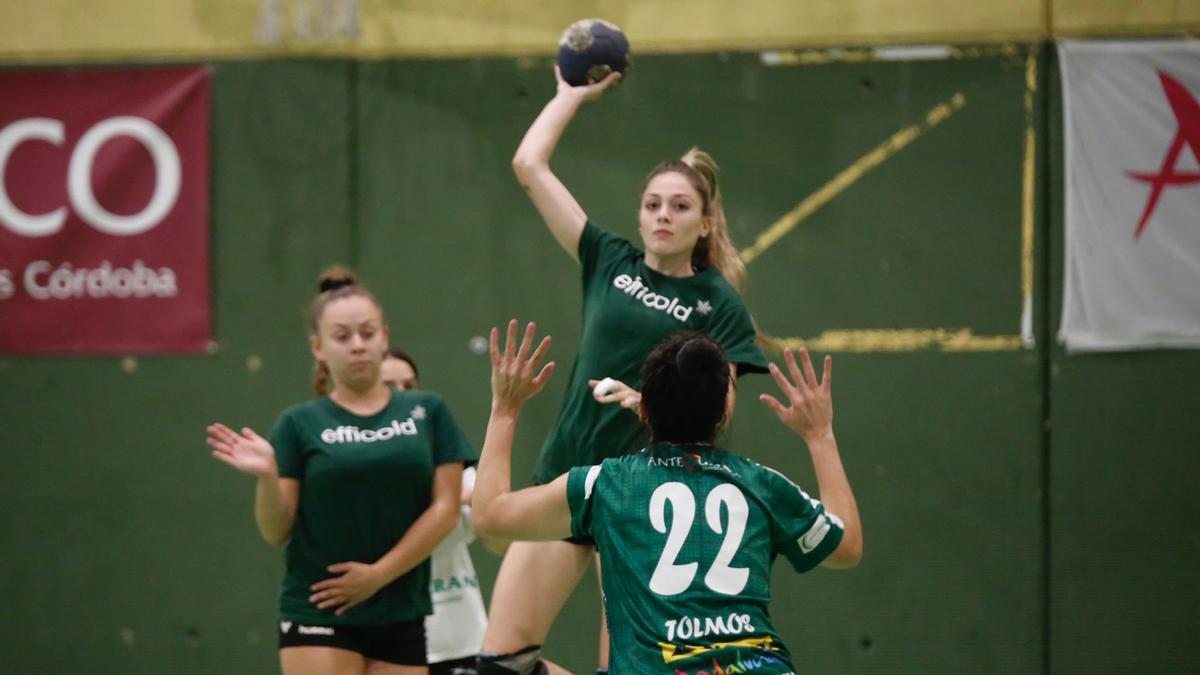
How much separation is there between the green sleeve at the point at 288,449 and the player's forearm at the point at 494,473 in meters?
1.39

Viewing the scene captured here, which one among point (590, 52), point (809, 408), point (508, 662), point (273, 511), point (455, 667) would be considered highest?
point (590, 52)

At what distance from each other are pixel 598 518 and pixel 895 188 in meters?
3.87

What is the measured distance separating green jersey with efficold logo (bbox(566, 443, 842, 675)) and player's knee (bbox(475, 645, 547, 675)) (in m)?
1.09

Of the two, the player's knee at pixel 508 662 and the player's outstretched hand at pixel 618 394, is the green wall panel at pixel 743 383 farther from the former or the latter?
the player's outstretched hand at pixel 618 394

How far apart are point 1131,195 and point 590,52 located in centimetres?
317

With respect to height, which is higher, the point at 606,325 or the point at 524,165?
the point at 524,165

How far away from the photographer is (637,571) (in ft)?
10.7

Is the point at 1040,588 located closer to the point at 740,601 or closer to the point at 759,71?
the point at 759,71

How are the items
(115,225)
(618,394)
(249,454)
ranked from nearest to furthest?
(618,394) < (249,454) < (115,225)

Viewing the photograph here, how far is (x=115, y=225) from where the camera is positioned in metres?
6.96

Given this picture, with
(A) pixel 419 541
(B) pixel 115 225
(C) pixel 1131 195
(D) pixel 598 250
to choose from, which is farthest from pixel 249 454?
(C) pixel 1131 195

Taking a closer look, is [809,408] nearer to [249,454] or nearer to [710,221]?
[710,221]

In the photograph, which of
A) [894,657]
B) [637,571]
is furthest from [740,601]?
[894,657]

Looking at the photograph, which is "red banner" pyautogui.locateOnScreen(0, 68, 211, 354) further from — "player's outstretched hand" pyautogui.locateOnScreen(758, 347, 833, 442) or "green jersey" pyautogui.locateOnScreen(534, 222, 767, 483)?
"player's outstretched hand" pyautogui.locateOnScreen(758, 347, 833, 442)
